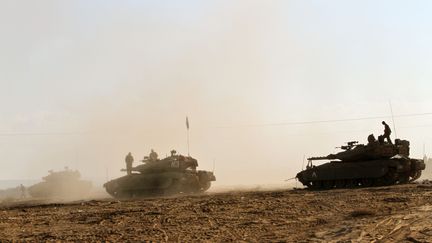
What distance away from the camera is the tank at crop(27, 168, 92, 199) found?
153 feet

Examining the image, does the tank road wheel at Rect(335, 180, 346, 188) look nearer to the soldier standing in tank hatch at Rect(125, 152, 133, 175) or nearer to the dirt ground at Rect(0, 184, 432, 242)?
the dirt ground at Rect(0, 184, 432, 242)

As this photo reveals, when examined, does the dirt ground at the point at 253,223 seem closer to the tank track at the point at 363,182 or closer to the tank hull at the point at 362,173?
the tank hull at the point at 362,173

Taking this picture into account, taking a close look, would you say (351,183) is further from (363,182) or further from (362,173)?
(362,173)

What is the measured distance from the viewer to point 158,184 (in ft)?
103

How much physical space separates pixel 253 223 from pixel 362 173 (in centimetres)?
1537

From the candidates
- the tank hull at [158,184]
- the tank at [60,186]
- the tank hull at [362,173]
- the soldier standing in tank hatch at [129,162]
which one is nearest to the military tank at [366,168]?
the tank hull at [362,173]

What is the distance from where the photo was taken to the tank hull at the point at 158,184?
31.0 m

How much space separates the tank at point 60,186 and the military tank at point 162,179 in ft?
50.8

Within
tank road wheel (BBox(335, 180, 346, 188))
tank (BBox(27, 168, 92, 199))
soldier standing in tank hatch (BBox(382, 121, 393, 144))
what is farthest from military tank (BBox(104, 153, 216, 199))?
tank (BBox(27, 168, 92, 199))

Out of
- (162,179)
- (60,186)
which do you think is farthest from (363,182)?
(60,186)

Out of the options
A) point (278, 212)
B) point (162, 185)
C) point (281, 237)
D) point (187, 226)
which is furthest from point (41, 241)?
point (162, 185)

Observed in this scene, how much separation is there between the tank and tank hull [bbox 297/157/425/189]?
27906mm

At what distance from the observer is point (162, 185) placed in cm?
3108

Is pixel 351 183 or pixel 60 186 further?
pixel 60 186
